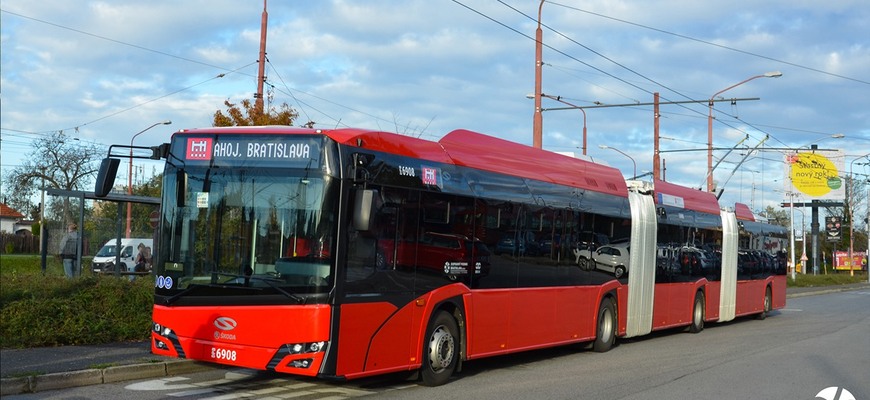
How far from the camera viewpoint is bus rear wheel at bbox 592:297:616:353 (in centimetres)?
1612

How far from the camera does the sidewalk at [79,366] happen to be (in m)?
9.83

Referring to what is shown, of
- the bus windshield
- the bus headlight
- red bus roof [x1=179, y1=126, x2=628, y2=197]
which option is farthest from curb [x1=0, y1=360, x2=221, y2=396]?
red bus roof [x1=179, y1=126, x2=628, y2=197]

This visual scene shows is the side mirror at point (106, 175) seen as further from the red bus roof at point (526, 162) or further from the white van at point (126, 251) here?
the white van at point (126, 251)

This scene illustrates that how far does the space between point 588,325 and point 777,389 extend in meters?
4.14

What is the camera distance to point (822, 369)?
14.2m

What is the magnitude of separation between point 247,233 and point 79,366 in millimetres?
2962

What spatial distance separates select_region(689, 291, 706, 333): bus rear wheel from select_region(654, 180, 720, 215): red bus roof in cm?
209

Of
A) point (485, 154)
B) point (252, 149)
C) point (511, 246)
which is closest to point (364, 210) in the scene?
point (252, 149)

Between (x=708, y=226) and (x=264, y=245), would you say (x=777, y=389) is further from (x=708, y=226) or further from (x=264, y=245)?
(x=708, y=226)

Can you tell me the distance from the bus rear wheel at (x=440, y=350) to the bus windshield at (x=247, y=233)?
2.12 m

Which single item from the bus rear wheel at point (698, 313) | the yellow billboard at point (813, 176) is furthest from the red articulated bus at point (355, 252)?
the yellow billboard at point (813, 176)

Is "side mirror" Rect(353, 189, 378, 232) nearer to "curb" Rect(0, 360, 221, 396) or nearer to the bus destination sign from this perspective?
the bus destination sign

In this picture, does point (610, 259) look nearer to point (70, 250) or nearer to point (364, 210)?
point (364, 210)

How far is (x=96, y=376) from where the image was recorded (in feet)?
34.4
